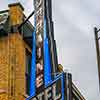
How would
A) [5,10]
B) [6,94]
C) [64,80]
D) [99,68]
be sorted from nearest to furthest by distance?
[64,80] < [99,68] < [6,94] < [5,10]

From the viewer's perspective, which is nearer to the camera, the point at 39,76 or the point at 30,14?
the point at 39,76

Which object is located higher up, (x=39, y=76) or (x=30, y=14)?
(x=30, y=14)

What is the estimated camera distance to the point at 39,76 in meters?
22.3

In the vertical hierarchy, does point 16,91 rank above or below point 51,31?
below

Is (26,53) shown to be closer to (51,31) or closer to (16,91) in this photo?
(16,91)

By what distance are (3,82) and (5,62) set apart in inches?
39.8

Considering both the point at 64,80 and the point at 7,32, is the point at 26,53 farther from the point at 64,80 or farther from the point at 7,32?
the point at 64,80

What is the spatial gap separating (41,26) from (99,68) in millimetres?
3077

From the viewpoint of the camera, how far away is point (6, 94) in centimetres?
2544

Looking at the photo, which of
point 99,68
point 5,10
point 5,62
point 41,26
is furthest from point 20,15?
point 99,68

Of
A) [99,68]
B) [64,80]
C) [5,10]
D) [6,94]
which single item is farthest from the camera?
[5,10]

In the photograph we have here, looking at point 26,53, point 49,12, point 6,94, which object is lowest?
point 6,94

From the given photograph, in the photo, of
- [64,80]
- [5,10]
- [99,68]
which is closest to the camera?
[64,80]

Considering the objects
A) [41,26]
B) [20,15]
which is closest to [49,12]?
[41,26]
